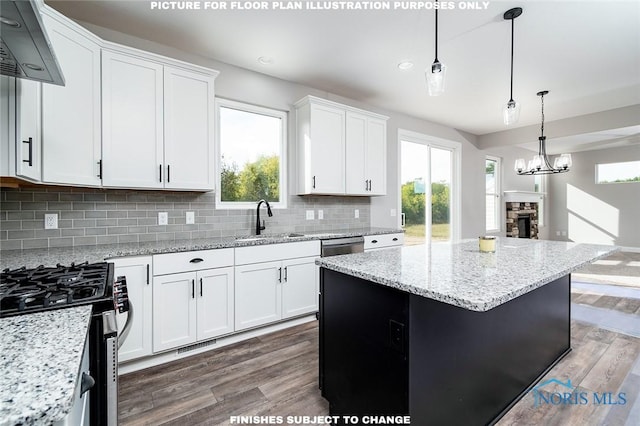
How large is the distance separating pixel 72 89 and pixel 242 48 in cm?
141

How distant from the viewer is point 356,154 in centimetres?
378

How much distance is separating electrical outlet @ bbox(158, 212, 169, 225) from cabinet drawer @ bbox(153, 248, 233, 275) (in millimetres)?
598

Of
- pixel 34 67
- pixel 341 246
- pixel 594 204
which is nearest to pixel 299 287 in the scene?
pixel 341 246

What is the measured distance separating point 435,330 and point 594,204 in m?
9.71

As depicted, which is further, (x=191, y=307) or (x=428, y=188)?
(x=428, y=188)

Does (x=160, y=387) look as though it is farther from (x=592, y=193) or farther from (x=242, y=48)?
(x=592, y=193)

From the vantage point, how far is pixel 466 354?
4.85 ft

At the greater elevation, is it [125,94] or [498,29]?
[498,29]

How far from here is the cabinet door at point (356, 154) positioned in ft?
12.1

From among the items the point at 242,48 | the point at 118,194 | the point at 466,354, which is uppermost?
the point at 242,48

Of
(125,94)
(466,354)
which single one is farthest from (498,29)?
(125,94)

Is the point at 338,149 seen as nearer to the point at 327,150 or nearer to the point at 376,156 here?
the point at 327,150

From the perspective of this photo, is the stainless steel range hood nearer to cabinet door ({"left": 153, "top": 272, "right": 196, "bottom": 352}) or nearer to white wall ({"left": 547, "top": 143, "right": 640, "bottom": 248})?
cabinet door ({"left": 153, "top": 272, "right": 196, "bottom": 352})

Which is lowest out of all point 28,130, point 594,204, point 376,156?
point 594,204
